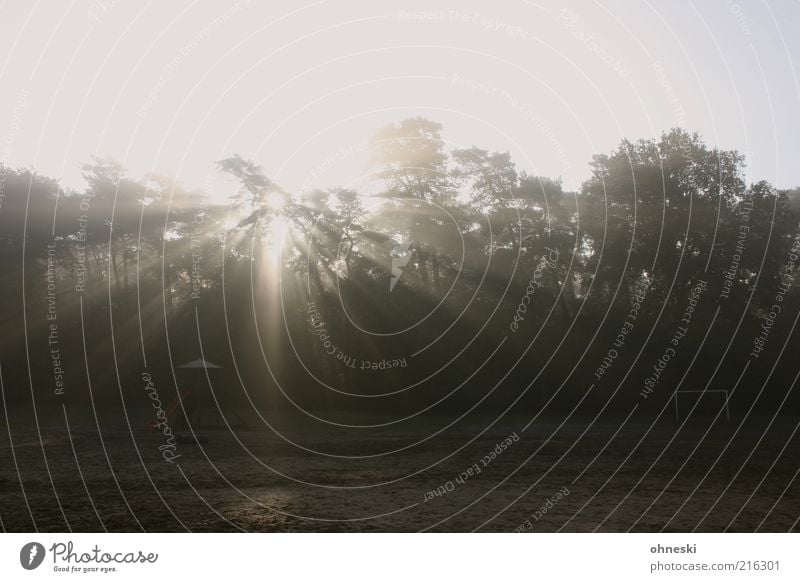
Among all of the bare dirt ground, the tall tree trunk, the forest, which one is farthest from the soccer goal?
the tall tree trunk

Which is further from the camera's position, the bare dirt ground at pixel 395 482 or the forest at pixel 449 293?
the forest at pixel 449 293

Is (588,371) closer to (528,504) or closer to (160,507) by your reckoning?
(528,504)

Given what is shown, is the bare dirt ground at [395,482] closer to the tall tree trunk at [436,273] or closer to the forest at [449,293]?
the forest at [449,293]

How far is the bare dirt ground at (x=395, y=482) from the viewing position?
10328 mm

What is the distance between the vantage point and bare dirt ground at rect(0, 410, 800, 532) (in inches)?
407

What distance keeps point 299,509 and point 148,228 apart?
126ft

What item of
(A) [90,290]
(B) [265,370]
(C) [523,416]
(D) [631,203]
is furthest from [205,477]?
(A) [90,290]

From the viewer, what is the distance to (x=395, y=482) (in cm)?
1410

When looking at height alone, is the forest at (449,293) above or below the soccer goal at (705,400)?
above

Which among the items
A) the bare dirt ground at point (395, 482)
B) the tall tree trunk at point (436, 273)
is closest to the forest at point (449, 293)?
the tall tree trunk at point (436, 273)

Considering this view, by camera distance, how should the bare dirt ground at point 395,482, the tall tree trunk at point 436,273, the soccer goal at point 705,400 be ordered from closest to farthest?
1. the bare dirt ground at point 395,482
2. the soccer goal at point 705,400
3. the tall tree trunk at point 436,273

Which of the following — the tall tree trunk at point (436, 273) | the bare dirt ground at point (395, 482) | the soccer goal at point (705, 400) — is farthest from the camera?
the tall tree trunk at point (436, 273)

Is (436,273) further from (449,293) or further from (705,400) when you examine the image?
(705,400)

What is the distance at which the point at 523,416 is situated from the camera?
34719 mm
